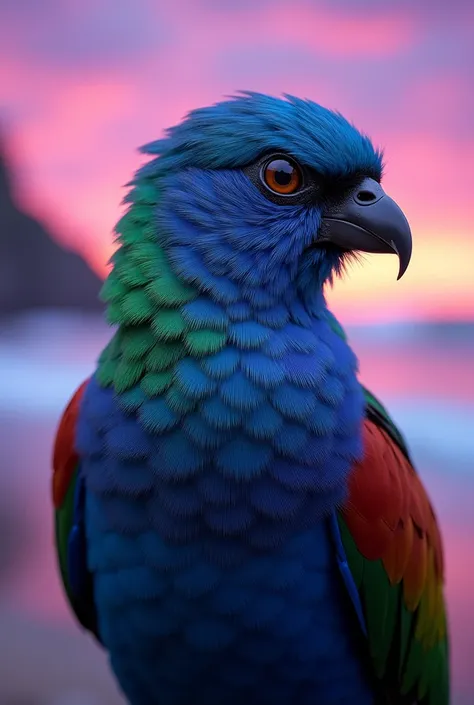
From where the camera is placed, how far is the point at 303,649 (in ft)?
2.98

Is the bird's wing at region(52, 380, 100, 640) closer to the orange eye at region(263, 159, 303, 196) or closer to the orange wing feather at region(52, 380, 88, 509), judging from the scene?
the orange wing feather at region(52, 380, 88, 509)

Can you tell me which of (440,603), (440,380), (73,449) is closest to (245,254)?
(73,449)

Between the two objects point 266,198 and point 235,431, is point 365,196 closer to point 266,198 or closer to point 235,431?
point 266,198

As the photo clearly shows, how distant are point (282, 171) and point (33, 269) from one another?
1.79 metres

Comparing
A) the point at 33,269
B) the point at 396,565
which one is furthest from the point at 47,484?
the point at 396,565

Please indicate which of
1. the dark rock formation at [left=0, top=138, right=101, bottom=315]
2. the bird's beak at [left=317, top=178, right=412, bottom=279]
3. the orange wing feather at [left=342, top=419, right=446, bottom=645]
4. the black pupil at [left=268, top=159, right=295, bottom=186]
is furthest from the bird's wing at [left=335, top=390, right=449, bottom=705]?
the dark rock formation at [left=0, top=138, right=101, bottom=315]

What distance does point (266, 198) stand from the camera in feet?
2.79

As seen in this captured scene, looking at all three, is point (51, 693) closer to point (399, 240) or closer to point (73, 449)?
point (73, 449)

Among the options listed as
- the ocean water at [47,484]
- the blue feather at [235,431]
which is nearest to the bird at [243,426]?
the blue feather at [235,431]

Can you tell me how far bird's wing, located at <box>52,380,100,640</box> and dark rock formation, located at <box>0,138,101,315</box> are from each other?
47.2 inches

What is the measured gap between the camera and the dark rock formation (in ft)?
7.39

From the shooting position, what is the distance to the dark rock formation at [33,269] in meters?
2.25

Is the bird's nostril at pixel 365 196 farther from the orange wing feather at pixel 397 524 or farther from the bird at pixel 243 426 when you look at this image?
the orange wing feather at pixel 397 524

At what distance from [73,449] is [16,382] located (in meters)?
1.45
